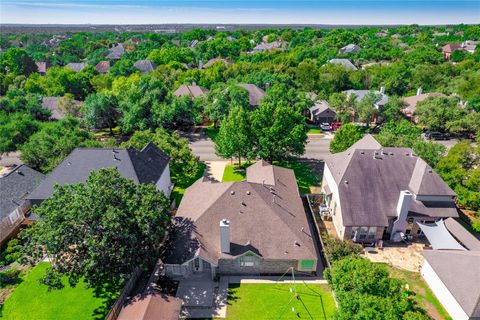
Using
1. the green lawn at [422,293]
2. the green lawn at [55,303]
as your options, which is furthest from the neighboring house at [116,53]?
the green lawn at [422,293]

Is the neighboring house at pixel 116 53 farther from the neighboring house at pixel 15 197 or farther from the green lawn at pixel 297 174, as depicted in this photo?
the green lawn at pixel 297 174

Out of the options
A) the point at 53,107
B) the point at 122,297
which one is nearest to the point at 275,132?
the point at 122,297

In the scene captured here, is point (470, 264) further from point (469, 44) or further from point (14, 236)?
point (469, 44)

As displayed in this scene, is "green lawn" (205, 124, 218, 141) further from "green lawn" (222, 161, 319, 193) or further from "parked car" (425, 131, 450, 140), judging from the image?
"parked car" (425, 131, 450, 140)

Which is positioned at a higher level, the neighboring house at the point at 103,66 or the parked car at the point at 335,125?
the neighboring house at the point at 103,66

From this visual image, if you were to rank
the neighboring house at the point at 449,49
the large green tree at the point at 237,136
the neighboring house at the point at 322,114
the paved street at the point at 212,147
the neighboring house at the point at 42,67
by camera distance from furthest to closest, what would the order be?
1. the neighboring house at the point at 449,49
2. the neighboring house at the point at 42,67
3. the neighboring house at the point at 322,114
4. the paved street at the point at 212,147
5. the large green tree at the point at 237,136

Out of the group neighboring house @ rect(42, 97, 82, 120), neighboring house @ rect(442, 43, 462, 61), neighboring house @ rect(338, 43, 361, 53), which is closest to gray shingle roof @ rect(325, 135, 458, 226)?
neighboring house @ rect(42, 97, 82, 120)
